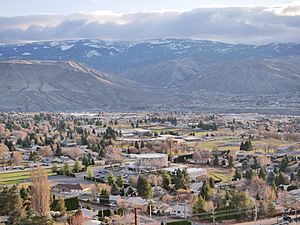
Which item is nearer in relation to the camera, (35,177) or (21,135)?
(35,177)

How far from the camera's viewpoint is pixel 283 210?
26.1 m

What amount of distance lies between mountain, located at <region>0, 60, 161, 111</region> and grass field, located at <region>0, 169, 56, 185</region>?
273ft

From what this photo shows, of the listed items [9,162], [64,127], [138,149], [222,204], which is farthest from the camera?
[64,127]

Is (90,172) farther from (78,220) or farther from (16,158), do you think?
(78,220)

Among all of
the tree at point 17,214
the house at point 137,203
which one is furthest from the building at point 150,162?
the tree at point 17,214

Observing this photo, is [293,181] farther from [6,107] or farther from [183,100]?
[183,100]

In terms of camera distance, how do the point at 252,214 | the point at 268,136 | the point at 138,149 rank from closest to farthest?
the point at 252,214
the point at 138,149
the point at 268,136

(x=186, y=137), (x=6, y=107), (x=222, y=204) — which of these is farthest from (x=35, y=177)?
(x=6, y=107)

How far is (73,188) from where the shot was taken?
33156mm

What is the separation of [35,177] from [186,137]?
35.2m

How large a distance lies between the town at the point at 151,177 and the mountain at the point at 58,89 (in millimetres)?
61859

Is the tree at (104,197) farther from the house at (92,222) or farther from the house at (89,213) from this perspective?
the house at (92,222)

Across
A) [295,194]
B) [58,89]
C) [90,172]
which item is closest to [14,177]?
[90,172]

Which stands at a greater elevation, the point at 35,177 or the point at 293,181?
the point at 35,177
